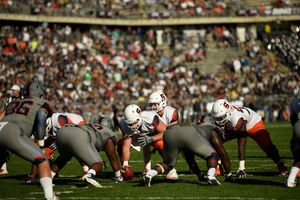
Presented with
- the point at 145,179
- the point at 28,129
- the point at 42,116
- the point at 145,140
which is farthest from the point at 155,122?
the point at 28,129

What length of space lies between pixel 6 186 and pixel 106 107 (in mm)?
11888

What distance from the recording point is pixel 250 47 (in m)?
27.1

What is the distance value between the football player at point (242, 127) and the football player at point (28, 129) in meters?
2.86

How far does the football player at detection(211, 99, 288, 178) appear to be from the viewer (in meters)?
6.81

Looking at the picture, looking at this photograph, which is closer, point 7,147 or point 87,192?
point 7,147

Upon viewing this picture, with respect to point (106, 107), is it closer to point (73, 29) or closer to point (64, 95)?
point (64, 95)

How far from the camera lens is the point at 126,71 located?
23.9m

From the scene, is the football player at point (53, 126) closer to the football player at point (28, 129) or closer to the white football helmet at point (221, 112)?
the football player at point (28, 129)

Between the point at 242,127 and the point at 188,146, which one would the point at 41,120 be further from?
the point at 242,127

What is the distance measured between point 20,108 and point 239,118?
12.4ft

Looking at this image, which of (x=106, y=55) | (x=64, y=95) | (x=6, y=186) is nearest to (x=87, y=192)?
(x=6, y=186)

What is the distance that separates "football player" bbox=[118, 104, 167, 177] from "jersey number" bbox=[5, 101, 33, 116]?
1.69 m

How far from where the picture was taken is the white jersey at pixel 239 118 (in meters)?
7.11

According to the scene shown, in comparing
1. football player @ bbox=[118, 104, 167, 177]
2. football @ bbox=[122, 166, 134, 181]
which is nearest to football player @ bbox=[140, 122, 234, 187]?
football player @ bbox=[118, 104, 167, 177]
